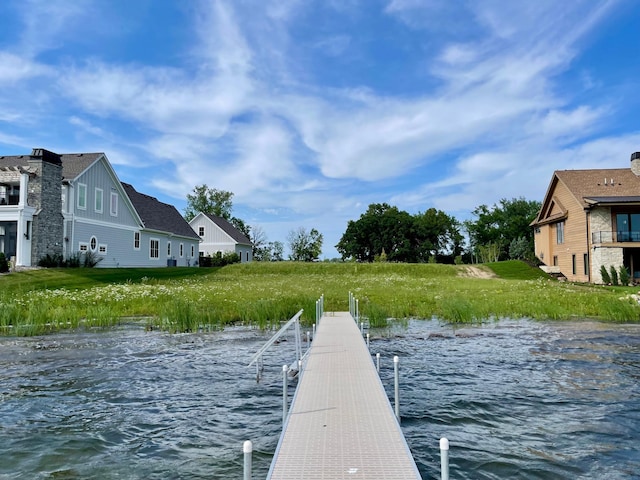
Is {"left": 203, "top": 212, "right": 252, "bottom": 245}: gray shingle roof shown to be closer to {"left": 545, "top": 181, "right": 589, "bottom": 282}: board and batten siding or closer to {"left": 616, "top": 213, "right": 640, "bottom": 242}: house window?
{"left": 545, "top": 181, "right": 589, "bottom": 282}: board and batten siding

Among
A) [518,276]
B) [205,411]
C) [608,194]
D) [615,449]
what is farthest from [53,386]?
[608,194]

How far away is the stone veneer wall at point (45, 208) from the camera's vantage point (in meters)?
30.5

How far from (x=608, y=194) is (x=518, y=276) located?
9746 millimetres

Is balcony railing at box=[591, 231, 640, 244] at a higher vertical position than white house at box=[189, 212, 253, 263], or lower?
lower

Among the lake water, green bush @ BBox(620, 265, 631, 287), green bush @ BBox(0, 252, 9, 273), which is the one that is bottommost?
the lake water

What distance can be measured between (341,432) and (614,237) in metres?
38.6

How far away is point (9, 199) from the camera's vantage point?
106ft

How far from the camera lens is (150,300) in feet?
70.4

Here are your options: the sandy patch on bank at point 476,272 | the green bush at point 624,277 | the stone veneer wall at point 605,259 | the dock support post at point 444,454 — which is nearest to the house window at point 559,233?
the stone veneer wall at point 605,259

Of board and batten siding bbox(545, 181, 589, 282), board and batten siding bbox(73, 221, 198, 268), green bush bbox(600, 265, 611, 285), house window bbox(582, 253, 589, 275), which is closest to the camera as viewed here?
green bush bbox(600, 265, 611, 285)

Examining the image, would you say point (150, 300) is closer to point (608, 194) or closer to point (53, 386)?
point (53, 386)

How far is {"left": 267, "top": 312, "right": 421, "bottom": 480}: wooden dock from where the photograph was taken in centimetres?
→ 480

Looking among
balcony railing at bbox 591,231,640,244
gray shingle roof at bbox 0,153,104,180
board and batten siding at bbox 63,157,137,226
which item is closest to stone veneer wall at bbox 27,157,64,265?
board and batten siding at bbox 63,157,137,226

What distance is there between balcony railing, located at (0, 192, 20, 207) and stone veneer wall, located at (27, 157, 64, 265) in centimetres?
205
